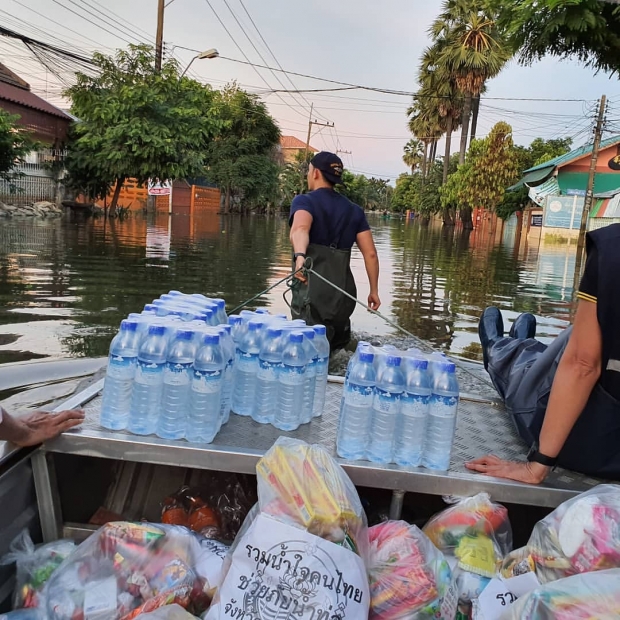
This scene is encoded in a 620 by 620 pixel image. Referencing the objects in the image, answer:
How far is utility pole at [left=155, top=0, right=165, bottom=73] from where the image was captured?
72.5 ft

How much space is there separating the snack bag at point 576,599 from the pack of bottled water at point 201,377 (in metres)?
1.27

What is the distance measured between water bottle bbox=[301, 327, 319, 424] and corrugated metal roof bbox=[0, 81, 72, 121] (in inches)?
1108

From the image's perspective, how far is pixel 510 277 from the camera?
53.1ft

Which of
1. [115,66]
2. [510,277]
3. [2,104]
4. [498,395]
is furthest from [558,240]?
[498,395]

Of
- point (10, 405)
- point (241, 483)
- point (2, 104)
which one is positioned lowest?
point (10, 405)

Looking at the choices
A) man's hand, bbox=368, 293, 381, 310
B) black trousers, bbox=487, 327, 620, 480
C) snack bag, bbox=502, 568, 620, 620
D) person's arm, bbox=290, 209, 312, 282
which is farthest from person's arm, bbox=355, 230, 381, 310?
snack bag, bbox=502, 568, 620, 620

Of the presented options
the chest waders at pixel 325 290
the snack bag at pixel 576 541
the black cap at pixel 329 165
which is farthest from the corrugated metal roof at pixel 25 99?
the snack bag at pixel 576 541

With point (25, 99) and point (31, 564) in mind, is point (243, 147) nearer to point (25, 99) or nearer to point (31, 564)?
point (25, 99)

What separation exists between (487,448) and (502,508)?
0.45m

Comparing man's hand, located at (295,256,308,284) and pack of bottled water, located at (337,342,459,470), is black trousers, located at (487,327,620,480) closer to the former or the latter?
pack of bottled water, located at (337,342,459,470)

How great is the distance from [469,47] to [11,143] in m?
32.4

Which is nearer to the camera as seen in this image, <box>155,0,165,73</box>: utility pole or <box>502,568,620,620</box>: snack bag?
<box>502,568,620,620</box>: snack bag

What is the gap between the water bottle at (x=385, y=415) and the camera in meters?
2.41

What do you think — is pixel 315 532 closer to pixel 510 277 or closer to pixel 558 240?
pixel 510 277
